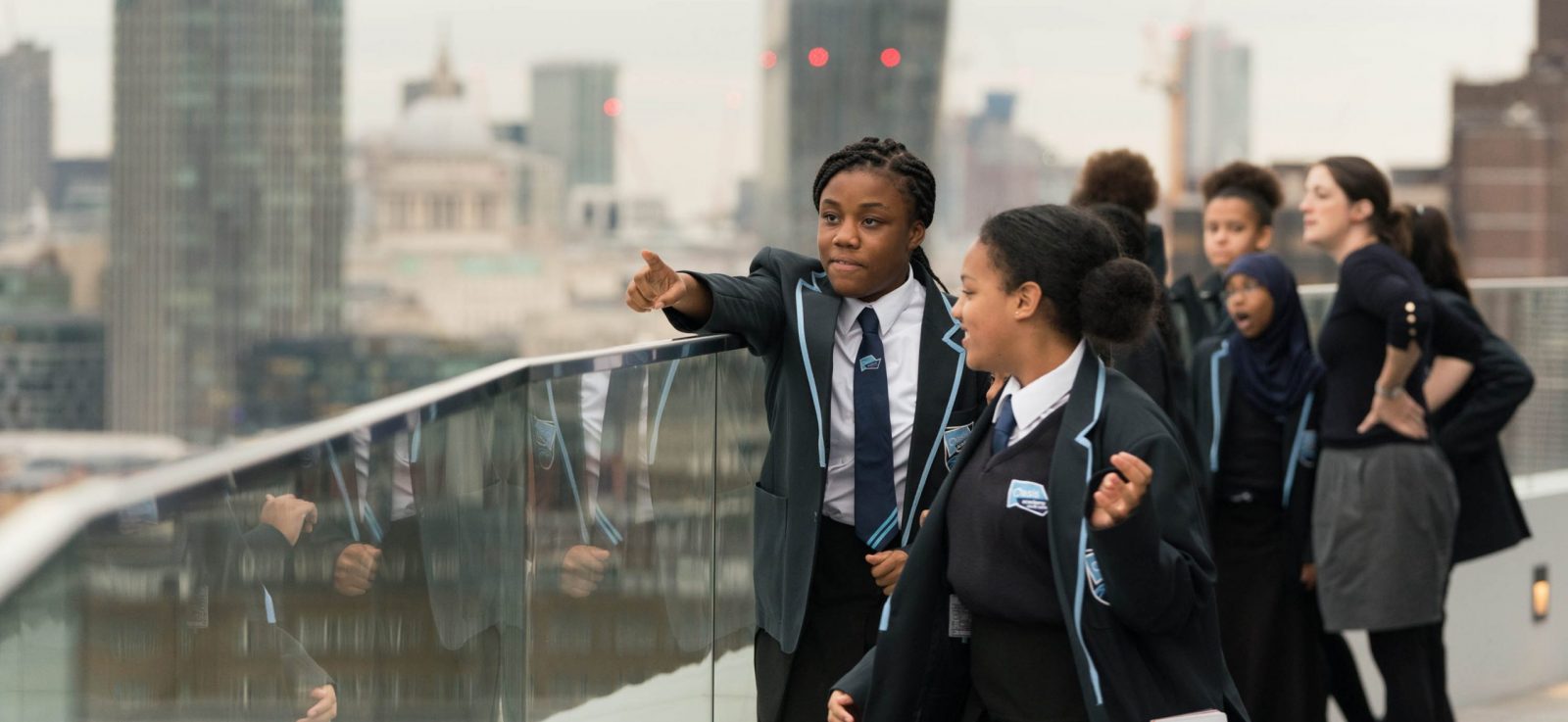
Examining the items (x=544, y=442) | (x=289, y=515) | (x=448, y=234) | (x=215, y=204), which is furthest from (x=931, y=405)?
(x=215, y=204)

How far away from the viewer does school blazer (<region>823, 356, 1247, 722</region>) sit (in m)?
2.48

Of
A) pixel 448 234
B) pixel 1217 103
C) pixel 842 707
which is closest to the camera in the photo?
pixel 842 707

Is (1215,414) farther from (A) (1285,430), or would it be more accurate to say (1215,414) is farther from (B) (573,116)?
(B) (573,116)

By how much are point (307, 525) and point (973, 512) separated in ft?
2.89

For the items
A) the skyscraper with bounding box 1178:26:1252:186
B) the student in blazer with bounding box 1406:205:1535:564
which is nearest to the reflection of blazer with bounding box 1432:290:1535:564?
the student in blazer with bounding box 1406:205:1535:564

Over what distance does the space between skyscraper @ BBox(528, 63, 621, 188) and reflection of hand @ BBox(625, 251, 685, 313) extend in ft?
615

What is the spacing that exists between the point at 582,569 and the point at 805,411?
47 centimetres

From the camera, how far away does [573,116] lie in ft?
630

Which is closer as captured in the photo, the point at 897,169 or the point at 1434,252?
the point at 897,169

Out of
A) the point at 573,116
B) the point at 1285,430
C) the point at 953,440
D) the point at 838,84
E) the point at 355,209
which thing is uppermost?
the point at 838,84

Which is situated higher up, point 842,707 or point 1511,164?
point 1511,164

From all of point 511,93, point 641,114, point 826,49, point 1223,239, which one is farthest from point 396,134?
point 1223,239

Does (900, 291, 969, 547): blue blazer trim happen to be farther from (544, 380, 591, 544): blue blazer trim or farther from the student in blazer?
the student in blazer

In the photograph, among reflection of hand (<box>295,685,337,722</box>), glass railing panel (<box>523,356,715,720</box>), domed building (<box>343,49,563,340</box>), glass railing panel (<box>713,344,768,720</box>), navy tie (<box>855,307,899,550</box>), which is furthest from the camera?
domed building (<box>343,49,563,340</box>)
